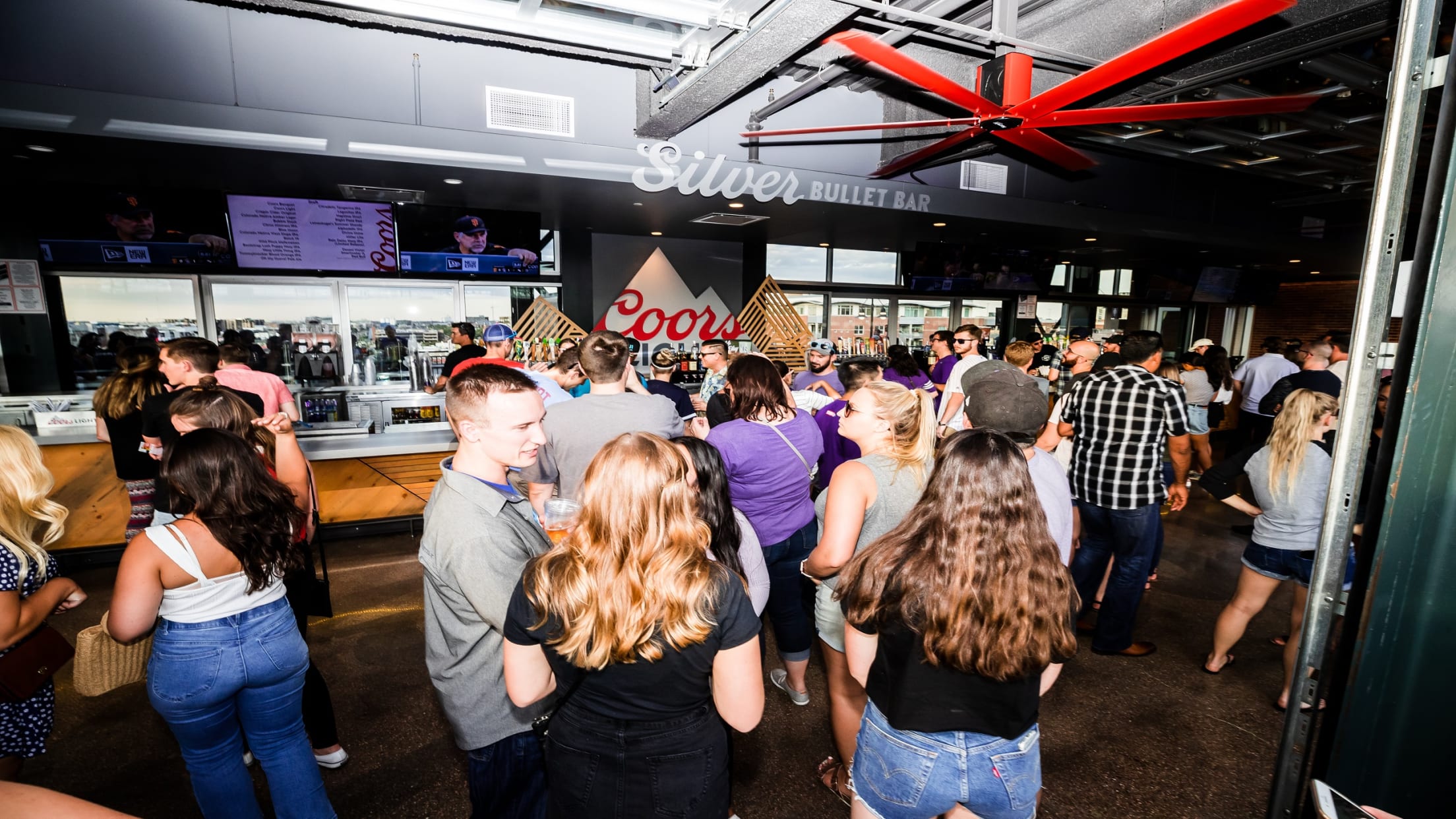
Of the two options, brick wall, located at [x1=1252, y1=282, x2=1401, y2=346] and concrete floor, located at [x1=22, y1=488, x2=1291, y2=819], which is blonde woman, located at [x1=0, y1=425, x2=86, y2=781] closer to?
concrete floor, located at [x1=22, y1=488, x2=1291, y2=819]

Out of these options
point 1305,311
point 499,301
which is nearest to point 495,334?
point 499,301

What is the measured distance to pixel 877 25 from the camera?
349 cm

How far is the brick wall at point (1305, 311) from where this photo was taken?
38.9 feet

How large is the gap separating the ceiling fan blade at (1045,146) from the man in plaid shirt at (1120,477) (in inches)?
60.1

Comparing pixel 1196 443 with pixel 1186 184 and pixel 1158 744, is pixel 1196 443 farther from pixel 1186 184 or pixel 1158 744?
pixel 1158 744

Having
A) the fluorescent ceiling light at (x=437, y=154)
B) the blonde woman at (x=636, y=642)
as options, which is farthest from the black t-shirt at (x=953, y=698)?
the fluorescent ceiling light at (x=437, y=154)

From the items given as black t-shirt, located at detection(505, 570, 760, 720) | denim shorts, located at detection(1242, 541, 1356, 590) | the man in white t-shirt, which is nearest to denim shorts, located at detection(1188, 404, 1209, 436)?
the man in white t-shirt

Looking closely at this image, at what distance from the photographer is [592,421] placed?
103 inches

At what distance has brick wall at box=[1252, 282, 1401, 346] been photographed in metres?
11.9

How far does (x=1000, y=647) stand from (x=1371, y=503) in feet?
2.70

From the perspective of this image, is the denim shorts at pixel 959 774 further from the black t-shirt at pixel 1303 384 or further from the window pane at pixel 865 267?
the window pane at pixel 865 267

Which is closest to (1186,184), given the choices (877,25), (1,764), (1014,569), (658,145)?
(877,25)

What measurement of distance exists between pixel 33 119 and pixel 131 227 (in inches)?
98.8

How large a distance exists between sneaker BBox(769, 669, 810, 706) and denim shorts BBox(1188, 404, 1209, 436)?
16.7ft
